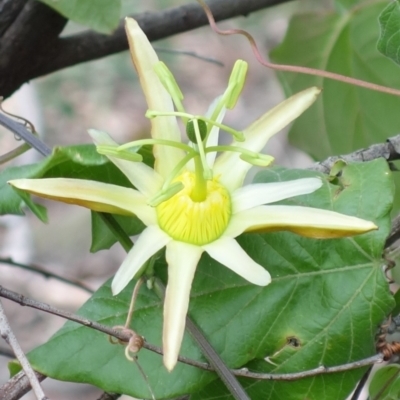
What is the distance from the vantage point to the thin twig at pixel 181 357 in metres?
0.50

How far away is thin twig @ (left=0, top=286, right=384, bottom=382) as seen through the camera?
498 mm

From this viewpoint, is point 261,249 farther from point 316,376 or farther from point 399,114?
point 399,114

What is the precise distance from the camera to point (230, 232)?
0.51 metres

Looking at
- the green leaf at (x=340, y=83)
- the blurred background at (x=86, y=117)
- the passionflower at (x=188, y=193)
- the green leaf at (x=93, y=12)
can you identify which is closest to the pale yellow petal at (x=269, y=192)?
the passionflower at (x=188, y=193)

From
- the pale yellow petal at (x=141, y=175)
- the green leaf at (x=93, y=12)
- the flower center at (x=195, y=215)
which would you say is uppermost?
the green leaf at (x=93, y=12)

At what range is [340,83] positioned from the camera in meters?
1.04

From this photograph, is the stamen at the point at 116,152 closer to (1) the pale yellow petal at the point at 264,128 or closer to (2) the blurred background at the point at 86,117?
(1) the pale yellow petal at the point at 264,128

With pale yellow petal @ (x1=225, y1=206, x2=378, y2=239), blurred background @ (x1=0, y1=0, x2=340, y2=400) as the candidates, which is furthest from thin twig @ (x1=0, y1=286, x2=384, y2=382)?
blurred background @ (x1=0, y1=0, x2=340, y2=400)

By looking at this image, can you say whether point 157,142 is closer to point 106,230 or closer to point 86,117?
point 106,230

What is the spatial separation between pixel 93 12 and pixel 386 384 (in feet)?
1.56

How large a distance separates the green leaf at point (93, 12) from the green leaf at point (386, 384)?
44 centimetres

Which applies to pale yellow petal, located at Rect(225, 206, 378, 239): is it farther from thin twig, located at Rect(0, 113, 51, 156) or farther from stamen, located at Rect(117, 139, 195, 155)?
thin twig, located at Rect(0, 113, 51, 156)

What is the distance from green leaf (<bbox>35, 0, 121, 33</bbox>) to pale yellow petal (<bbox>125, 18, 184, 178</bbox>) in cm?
16

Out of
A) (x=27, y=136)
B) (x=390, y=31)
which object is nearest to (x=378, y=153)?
(x=390, y=31)
